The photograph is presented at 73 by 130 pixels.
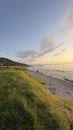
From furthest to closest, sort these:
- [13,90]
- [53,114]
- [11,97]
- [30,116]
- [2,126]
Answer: [13,90] → [11,97] → [53,114] → [30,116] → [2,126]

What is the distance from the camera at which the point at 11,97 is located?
1147 centimetres

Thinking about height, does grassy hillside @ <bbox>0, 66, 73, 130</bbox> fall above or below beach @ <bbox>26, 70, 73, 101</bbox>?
above

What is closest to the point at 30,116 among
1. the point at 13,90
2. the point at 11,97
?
the point at 11,97

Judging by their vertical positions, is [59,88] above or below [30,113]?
below

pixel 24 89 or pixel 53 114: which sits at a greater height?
pixel 24 89

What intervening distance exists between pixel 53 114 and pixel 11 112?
243 cm

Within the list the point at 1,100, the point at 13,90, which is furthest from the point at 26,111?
the point at 13,90

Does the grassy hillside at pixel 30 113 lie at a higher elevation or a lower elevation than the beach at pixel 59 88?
higher

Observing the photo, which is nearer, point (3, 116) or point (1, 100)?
point (3, 116)

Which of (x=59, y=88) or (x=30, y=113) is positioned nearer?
(x=30, y=113)

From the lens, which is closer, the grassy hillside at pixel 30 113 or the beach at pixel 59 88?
the grassy hillside at pixel 30 113

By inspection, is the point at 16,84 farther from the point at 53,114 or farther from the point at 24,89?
the point at 53,114

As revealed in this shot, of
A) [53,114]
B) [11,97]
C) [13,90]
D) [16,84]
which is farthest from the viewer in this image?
[16,84]

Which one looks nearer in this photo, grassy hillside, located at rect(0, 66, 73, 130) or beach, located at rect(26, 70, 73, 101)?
grassy hillside, located at rect(0, 66, 73, 130)
